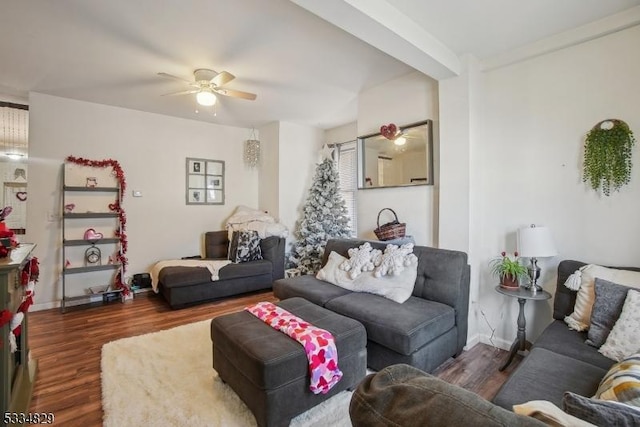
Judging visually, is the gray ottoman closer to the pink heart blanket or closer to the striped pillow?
the pink heart blanket

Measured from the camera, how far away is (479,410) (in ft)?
1.87

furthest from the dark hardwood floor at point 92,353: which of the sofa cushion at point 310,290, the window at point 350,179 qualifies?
the window at point 350,179

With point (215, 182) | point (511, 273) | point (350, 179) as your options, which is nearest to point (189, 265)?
point (215, 182)

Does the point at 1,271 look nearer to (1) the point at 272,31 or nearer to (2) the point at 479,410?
(2) the point at 479,410

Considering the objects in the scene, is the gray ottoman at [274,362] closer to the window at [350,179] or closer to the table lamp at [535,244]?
the table lamp at [535,244]

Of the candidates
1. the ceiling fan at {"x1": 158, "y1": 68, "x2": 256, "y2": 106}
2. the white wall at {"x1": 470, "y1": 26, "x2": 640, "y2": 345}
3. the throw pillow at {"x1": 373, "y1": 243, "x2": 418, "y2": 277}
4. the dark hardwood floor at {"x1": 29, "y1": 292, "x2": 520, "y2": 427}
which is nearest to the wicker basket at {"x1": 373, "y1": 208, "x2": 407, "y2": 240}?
the throw pillow at {"x1": 373, "y1": 243, "x2": 418, "y2": 277}

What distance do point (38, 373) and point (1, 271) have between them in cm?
152

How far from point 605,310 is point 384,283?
144cm

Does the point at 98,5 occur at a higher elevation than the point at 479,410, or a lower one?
higher

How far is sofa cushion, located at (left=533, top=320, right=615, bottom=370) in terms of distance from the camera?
5.26 ft

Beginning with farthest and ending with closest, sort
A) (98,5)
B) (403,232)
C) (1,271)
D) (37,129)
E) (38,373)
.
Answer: (37,129), (403,232), (38,373), (98,5), (1,271)

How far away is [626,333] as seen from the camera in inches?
62.7

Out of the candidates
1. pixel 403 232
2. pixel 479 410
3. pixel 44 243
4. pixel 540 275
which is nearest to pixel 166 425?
pixel 479 410

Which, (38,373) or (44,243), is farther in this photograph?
(44,243)
